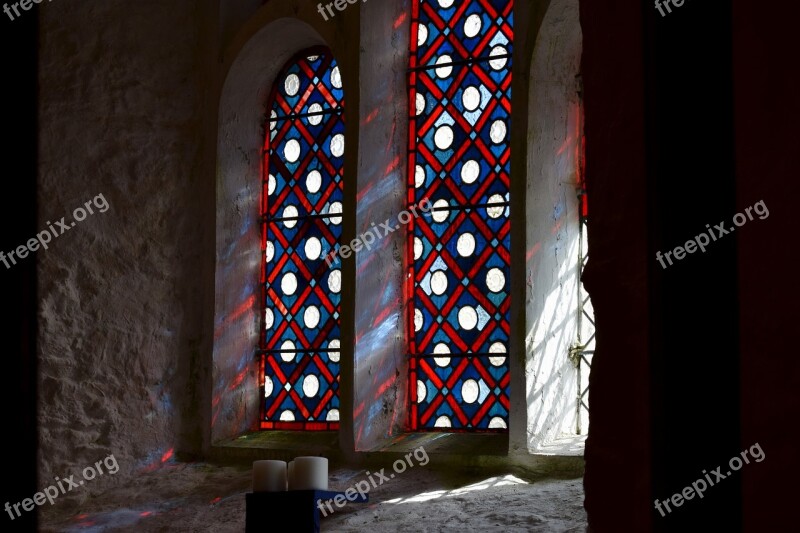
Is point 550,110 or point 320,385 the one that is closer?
point 550,110

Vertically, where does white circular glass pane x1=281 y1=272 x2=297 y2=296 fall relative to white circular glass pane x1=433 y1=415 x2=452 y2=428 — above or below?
above

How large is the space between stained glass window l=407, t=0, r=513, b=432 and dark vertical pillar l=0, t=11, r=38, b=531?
441 centimetres

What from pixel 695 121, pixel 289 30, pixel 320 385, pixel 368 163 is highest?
pixel 289 30

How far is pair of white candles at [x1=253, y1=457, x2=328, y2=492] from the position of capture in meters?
3.38

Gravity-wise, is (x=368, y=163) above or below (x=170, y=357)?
above

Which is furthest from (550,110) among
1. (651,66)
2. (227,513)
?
(651,66)

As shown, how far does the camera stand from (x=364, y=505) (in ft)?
15.1

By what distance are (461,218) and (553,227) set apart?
59 cm

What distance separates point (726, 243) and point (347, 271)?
12.0 feet

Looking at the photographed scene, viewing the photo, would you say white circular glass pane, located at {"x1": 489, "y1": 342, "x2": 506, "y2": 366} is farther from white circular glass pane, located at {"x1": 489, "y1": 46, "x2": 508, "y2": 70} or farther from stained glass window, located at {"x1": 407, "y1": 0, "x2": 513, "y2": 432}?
white circular glass pane, located at {"x1": 489, "y1": 46, "x2": 508, "y2": 70}

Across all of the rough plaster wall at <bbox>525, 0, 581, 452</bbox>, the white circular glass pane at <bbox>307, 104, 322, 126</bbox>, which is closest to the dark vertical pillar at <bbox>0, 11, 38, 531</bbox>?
the rough plaster wall at <bbox>525, 0, 581, 452</bbox>

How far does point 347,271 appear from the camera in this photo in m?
5.28

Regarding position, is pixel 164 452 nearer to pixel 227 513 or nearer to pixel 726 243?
pixel 227 513

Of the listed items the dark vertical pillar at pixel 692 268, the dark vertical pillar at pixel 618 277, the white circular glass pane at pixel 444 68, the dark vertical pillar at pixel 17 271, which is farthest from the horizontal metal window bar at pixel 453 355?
the dark vertical pillar at pixel 17 271
